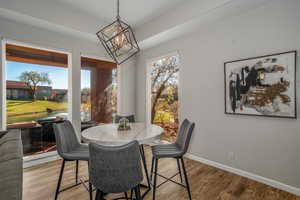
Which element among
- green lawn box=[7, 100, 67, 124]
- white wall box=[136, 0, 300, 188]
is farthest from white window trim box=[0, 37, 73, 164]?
white wall box=[136, 0, 300, 188]

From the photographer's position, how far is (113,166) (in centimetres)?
115

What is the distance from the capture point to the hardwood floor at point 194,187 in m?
1.88

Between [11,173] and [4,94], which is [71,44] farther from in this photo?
[11,173]

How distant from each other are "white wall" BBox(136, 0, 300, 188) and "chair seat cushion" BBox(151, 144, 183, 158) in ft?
3.69

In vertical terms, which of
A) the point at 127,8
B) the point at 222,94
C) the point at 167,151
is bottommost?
the point at 167,151

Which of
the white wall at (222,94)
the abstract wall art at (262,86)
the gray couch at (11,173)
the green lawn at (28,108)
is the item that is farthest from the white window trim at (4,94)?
the abstract wall art at (262,86)

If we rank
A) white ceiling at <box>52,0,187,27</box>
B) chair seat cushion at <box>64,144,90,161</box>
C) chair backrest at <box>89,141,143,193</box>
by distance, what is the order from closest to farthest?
chair backrest at <box>89,141,143,193</box> → chair seat cushion at <box>64,144,90,161</box> → white ceiling at <box>52,0,187,27</box>

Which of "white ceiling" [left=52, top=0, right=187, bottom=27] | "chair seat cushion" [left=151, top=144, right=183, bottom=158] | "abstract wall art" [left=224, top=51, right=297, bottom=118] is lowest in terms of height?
"chair seat cushion" [left=151, top=144, right=183, bottom=158]

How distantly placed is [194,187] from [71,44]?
358 centimetres

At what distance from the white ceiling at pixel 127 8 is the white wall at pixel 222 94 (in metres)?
0.73

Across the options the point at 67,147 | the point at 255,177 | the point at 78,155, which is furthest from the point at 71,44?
the point at 255,177

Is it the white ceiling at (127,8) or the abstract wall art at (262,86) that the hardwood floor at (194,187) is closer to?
the abstract wall art at (262,86)

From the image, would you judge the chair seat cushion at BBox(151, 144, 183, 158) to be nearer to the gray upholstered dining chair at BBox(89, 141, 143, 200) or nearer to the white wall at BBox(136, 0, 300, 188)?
the gray upholstered dining chair at BBox(89, 141, 143, 200)

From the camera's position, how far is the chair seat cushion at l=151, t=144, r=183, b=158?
176 cm
